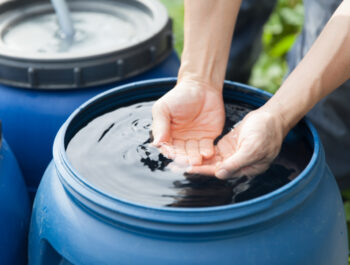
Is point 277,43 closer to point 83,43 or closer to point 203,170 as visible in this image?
point 83,43

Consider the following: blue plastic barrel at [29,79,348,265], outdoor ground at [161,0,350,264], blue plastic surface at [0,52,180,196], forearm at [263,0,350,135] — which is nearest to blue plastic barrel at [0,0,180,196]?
blue plastic surface at [0,52,180,196]

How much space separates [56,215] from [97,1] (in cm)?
114

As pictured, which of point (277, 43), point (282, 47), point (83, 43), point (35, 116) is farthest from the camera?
point (277, 43)

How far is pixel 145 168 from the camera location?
129 cm

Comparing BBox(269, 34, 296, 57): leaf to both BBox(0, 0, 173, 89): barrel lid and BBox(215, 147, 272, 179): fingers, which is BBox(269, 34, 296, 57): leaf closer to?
BBox(0, 0, 173, 89): barrel lid

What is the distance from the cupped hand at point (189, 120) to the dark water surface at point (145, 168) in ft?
0.13

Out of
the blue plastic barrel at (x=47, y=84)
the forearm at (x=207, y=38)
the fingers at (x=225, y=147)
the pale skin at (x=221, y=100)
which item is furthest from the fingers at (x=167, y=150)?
the blue plastic barrel at (x=47, y=84)

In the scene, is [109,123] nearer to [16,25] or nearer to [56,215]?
[56,215]

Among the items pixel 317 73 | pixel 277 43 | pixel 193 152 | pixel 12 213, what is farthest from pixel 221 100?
pixel 277 43

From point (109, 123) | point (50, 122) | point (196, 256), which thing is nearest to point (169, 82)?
point (109, 123)

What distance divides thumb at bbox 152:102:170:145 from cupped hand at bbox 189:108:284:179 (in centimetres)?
14

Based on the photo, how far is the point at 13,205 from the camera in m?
1.39

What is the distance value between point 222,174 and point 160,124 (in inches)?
9.3

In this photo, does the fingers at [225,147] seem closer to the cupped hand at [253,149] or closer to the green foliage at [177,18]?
the cupped hand at [253,149]
